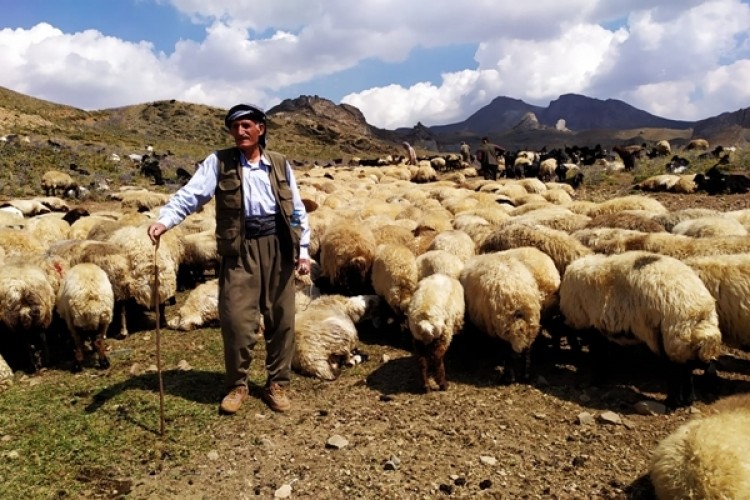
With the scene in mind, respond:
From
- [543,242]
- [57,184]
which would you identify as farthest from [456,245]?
[57,184]

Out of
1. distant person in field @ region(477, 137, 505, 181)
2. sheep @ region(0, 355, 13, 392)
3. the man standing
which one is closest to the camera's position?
the man standing

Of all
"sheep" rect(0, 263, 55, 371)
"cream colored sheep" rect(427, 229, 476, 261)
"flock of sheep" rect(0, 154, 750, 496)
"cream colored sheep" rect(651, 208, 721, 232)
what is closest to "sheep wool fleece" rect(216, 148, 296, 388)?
"flock of sheep" rect(0, 154, 750, 496)

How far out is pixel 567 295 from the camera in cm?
590

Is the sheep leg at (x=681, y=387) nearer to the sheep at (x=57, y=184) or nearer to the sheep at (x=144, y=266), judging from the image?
the sheep at (x=144, y=266)

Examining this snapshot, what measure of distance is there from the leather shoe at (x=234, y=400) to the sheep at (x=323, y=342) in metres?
0.97

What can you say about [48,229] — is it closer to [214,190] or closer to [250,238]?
[214,190]

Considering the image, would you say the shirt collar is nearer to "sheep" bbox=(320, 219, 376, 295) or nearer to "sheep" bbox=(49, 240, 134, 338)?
"sheep" bbox=(320, 219, 376, 295)

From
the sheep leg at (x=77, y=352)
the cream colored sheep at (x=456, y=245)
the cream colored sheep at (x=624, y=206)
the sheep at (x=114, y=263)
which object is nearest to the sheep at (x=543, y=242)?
the cream colored sheep at (x=456, y=245)

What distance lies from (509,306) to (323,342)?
7.37 ft

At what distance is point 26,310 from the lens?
6141 mm

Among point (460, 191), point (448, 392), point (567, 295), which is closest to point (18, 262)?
point (448, 392)

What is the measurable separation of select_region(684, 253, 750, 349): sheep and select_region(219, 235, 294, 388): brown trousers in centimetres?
436

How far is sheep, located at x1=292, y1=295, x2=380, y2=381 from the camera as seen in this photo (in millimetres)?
6027

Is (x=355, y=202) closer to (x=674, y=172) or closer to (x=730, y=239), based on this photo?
(x=730, y=239)
